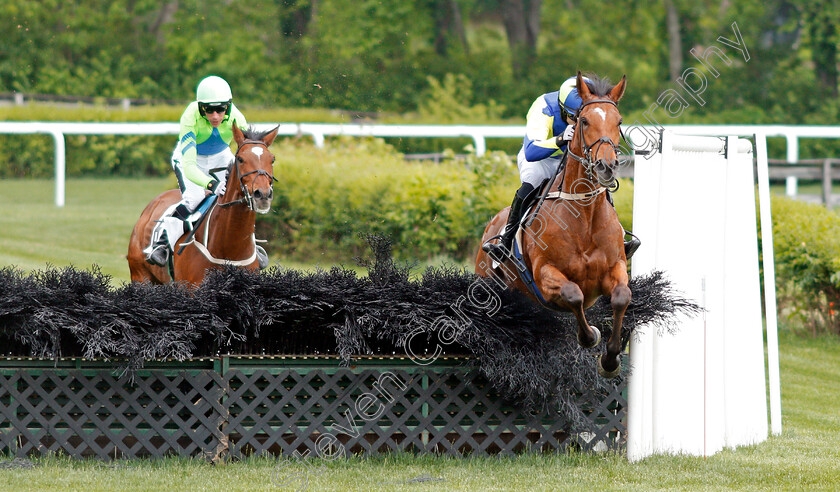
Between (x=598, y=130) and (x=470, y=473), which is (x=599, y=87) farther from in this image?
(x=470, y=473)

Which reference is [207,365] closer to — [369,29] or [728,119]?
[369,29]

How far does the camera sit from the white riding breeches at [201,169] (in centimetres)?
647

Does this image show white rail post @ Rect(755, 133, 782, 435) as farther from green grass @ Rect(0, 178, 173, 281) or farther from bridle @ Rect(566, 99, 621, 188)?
green grass @ Rect(0, 178, 173, 281)

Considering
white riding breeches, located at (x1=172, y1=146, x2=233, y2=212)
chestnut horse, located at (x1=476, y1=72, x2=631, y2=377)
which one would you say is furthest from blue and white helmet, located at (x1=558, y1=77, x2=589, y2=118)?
white riding breeches, located at (x1=172, y1=146, x2=233, y2=212)

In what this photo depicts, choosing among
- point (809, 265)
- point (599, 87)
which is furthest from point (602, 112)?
point (809, 265)

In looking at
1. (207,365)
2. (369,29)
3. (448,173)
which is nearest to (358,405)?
(207,365)

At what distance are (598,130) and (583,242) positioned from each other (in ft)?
2.30

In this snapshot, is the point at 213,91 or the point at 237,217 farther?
the point at 213,91

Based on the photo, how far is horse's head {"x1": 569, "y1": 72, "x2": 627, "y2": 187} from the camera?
4504 millimetres

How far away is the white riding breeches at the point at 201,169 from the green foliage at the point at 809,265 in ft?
17.5

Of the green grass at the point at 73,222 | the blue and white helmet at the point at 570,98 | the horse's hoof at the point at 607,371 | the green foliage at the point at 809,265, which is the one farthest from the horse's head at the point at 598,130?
the green grass at the point at 73,222

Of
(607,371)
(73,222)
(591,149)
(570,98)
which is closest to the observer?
(591,149)

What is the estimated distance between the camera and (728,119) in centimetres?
2520

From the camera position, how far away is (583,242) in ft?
16.6
